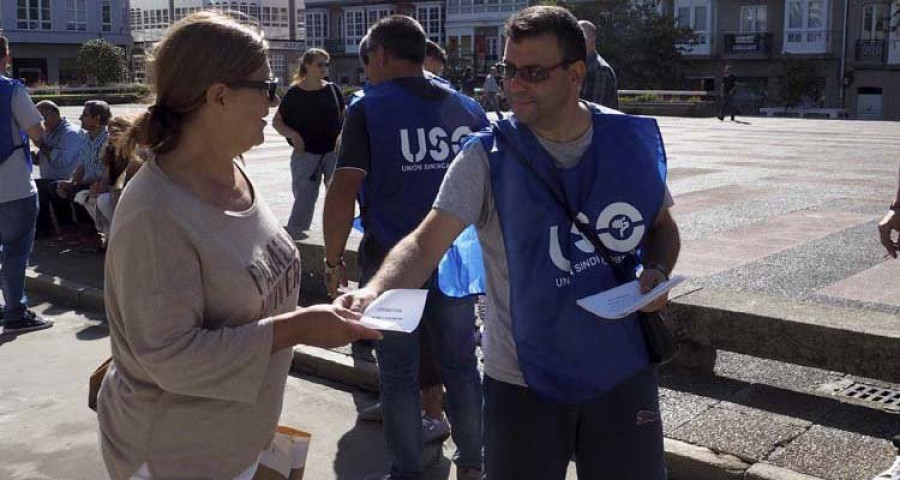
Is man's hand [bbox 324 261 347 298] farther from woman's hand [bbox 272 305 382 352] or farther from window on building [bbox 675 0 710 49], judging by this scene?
window on building [bbox 675 0 710 49]

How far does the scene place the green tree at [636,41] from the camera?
45625mm

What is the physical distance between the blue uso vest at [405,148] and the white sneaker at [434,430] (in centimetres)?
112

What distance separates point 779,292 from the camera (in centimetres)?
773

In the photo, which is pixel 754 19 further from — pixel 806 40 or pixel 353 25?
pixel 353 25

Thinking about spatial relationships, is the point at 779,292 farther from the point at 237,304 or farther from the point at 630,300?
the point at 237,304

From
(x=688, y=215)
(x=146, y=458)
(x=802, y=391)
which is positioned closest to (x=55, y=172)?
(x=688, y=215)

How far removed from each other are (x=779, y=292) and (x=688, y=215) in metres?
4.01

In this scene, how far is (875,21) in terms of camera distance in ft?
153

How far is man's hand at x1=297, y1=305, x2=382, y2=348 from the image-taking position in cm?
225

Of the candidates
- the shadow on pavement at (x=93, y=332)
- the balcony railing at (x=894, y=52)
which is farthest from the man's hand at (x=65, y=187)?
the balcony railing at (x=894, y=52)

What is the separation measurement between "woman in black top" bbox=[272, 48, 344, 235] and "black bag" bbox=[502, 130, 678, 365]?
6.04m

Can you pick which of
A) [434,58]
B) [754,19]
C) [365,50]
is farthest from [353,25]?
[365,50]

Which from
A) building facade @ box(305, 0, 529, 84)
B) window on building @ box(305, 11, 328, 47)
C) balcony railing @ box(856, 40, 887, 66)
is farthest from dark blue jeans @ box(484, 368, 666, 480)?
window on building @ box(305, 11, 328, 47)

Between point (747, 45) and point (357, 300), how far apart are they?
51642 mm
